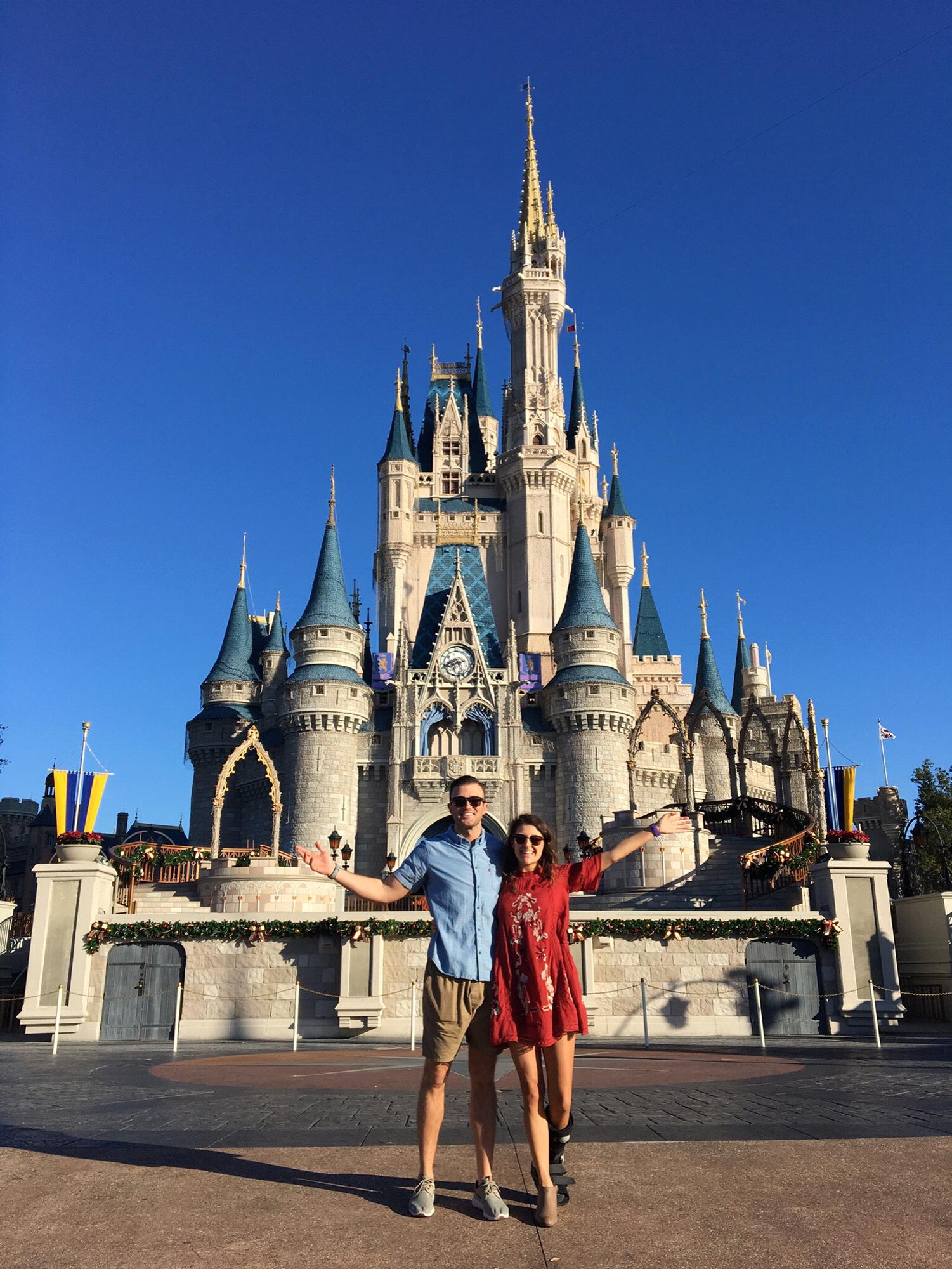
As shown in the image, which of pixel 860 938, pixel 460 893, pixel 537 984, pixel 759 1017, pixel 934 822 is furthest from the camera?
pixel 934 822

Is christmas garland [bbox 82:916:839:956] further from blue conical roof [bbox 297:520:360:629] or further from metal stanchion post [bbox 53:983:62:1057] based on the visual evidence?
blue conical roof [bbox 297:520:360:629]

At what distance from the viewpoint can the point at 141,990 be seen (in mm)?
18234

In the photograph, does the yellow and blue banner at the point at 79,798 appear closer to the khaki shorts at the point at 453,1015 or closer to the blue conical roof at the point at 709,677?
the khaki shorts at the point at 453,1015

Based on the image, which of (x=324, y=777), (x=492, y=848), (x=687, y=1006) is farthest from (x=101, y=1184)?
(x=324, y=777)

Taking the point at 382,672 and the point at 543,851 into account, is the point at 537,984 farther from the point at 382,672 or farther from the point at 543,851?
the point at 382,672

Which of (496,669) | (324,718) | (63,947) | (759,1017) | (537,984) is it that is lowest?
(759,1017)

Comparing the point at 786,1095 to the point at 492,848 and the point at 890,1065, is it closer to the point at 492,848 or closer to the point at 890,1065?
the point at 890,1065

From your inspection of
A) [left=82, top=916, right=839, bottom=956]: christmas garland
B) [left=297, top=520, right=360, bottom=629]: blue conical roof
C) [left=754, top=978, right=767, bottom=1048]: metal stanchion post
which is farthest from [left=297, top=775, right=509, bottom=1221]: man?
[left=297, top=520, right=360, bottom=629]: blue conical roof

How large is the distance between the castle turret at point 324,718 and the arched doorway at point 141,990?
24.7 metres

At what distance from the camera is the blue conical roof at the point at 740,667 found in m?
62.4

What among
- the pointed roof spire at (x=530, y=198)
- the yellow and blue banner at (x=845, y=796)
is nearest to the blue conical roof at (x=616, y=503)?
the pointed roof spire at (x=530, y=198)

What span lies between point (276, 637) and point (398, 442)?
1309cm

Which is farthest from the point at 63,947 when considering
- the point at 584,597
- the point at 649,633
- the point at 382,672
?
the point at 649,633

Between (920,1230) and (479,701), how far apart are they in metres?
43.6
